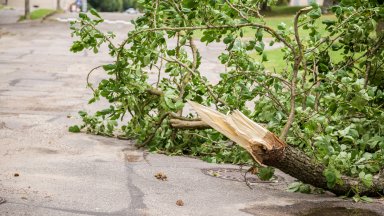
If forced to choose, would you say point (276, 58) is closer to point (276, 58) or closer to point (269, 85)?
point (276, 58)

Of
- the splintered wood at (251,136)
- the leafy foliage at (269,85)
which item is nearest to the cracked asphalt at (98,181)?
the leafy foliage at (269,85)

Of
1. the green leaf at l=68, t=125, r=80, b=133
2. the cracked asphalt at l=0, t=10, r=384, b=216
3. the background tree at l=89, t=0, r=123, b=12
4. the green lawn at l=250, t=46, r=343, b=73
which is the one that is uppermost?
the cracked asphalt at l=0, t=10, r=384, b=216

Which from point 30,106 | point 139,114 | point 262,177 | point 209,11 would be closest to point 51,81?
point 30,106

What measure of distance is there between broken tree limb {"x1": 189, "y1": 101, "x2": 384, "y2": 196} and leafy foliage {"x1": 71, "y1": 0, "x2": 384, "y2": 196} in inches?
5.1

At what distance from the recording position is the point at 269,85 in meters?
7.80

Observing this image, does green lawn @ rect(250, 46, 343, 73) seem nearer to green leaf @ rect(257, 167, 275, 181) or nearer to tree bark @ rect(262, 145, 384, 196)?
tree bark @ rect(262, 145, 384, 196)

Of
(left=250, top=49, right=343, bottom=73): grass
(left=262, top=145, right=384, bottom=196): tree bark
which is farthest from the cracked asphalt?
(left=250, top=49, right=343, bottom=73): grass

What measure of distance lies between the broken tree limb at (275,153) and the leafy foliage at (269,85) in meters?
0.13

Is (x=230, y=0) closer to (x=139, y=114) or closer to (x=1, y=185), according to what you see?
(x=139, y=114)

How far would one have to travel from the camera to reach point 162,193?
7020mm

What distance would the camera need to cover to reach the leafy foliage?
6949 millimetres

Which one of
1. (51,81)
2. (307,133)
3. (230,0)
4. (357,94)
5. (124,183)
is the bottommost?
(51,81)

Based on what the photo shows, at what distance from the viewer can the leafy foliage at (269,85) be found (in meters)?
6.95

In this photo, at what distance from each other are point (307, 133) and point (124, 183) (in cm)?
172
